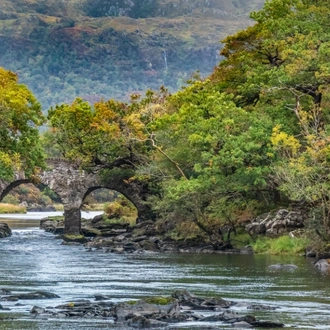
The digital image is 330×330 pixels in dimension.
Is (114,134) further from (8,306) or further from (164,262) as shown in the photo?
(8,306)

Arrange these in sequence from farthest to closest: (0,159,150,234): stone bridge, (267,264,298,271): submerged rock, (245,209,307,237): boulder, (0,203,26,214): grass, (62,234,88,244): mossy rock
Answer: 1. (0,203,26,214): grass
2. (0,159,150,234): stone bridge
3. (62,234,88,244): mossy rock
4. (245,209,307,237): boulder
5. (267,264,298,271): submerged rock

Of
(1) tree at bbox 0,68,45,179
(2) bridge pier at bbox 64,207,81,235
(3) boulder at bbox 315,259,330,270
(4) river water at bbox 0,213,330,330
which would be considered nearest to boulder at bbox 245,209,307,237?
(4) river water at bbox 0,213,330,330

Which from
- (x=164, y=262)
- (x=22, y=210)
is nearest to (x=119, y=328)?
(x=164, y=262)

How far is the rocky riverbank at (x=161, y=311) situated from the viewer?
32.3 meters

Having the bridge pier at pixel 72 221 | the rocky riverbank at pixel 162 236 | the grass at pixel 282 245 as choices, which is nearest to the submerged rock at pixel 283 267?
the grass at pixel 282 245

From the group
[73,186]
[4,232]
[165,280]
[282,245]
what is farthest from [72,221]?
[165,280]

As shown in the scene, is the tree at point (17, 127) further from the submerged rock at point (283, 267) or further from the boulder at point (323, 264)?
the boulder at point (323, 264)

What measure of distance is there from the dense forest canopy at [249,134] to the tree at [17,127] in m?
8.94

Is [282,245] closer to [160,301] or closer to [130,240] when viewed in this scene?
[130,240]

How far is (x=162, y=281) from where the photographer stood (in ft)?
149

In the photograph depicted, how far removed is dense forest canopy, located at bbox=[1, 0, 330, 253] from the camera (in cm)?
6103

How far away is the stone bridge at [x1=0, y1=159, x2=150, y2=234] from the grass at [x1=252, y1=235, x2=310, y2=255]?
2404 cm

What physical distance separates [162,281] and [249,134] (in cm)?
2170

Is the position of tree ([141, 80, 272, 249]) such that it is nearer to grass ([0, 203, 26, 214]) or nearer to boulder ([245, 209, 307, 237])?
boulder ([245, 209, 307, 237])
